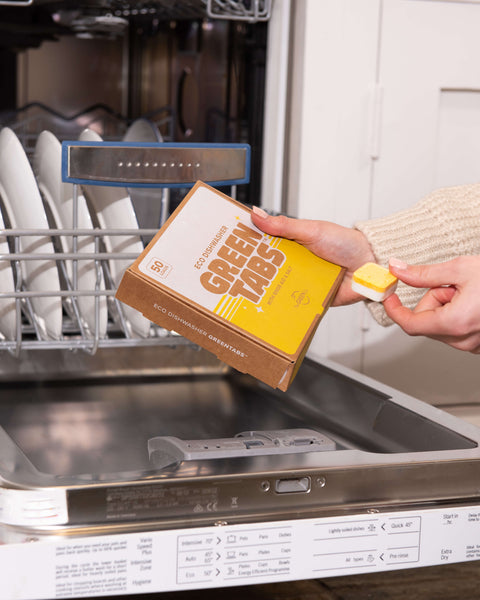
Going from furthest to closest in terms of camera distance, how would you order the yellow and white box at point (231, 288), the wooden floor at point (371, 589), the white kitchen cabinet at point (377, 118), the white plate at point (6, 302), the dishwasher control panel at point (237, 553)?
the white kitchen cabinet at point (377, 118), the white plate at point (6, 302), the wooden floor at point (371, 589), the yellow and white box at point (231, 288), the dishwasher control panel at point (237, 553)

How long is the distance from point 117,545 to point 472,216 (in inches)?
20.6

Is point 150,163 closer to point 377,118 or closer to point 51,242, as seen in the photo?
point 51,242

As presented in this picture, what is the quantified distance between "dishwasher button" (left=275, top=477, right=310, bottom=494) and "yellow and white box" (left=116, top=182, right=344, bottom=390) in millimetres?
84

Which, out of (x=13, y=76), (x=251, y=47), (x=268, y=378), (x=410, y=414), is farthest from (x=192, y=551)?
(x=13, y=76)

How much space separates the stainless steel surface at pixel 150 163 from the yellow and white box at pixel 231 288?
0.09m

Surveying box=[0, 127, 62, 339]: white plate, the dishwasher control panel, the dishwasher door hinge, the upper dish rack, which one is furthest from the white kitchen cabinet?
the dishwasher control panel

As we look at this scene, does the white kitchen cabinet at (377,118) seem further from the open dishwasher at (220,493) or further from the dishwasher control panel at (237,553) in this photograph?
the dishwasher control panel at (237,553)

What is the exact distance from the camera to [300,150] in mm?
1165

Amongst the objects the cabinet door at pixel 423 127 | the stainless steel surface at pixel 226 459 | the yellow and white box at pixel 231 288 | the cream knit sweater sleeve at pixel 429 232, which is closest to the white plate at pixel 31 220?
the stainless steel surface at pixel 226 459

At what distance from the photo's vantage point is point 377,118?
1173 mm

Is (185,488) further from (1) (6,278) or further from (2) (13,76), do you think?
(2) (13,76)

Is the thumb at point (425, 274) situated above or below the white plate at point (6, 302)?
above

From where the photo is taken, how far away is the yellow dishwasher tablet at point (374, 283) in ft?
2.29

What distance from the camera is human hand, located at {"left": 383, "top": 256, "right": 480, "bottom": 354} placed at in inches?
28.3
